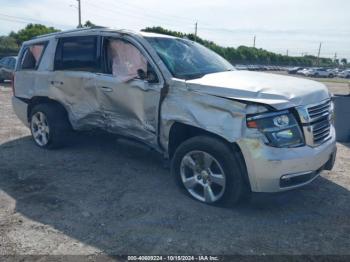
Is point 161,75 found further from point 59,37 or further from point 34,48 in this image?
point 34,48

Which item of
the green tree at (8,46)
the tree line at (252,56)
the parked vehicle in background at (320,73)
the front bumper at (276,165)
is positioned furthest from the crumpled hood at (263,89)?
the tree line at (252,56)

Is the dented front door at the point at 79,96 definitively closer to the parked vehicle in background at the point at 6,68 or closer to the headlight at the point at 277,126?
the headlight at the point at 277,126

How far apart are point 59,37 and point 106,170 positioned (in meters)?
2.31

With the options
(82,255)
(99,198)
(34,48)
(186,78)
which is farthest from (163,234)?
(34,48)

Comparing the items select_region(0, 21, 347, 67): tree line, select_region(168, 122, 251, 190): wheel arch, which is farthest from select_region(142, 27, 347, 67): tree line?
select_region(168, 122, 251, 190): wheel arch

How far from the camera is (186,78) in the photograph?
410 cm

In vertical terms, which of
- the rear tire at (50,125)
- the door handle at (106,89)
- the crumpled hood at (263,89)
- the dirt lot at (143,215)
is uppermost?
the crumpled hood at (263,89)

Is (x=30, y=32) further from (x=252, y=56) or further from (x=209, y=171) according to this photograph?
(x=252, y=56)

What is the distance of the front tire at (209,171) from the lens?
361 cm

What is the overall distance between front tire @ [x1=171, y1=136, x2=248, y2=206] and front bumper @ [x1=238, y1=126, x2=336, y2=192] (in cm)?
16

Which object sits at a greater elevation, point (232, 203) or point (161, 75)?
point (161, 75)

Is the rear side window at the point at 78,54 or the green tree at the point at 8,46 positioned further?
the green tree at the point at 8,46

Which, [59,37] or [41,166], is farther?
[59,37]

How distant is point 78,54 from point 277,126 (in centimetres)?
330
